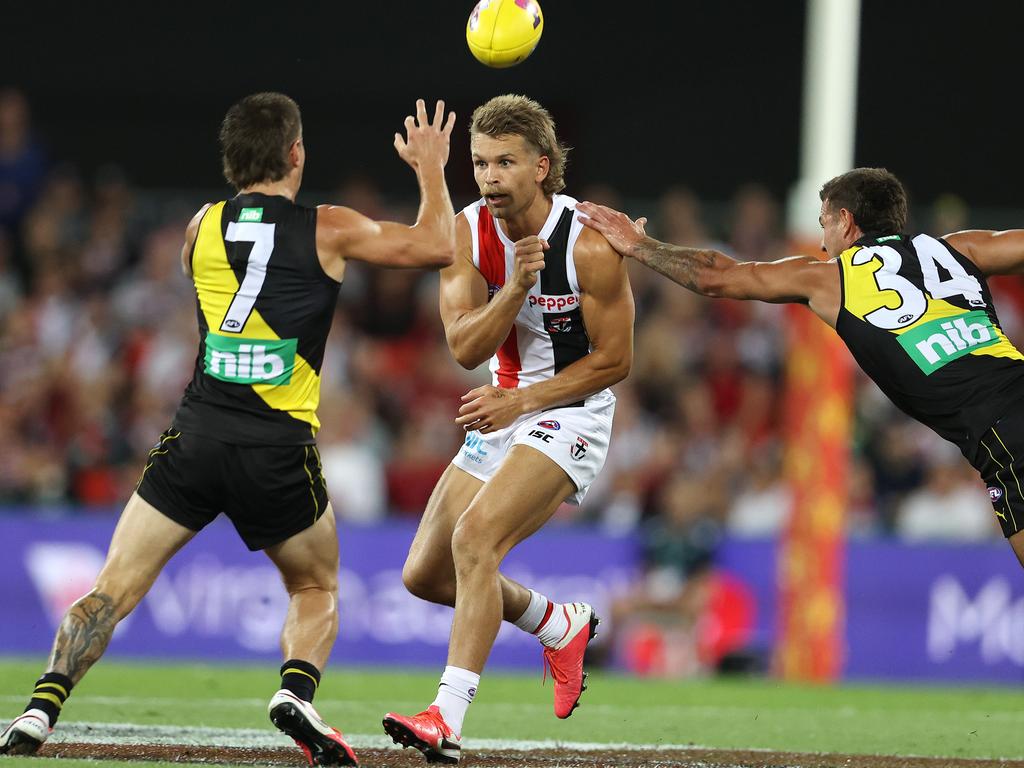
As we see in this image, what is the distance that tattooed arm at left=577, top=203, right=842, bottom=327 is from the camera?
6559mm

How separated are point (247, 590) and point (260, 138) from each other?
253 inches

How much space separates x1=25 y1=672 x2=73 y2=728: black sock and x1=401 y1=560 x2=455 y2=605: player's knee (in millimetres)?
1645

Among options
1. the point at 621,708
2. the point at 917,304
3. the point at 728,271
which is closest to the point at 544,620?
the point at 728,271

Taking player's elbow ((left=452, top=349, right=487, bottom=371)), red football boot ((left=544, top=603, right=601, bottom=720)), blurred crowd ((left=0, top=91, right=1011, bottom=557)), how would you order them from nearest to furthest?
player's elbow ((left=452, top=349, right=487, bottom=371))
red football boot ((left=544, top=603, right=601, bottom=720))
blurred crowd ((left=0, top=91, right=1011, bottom=557))

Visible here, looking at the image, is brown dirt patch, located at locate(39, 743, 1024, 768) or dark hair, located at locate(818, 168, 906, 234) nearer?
brown dirt patch, located at locate(39, 743, 1024, 768)

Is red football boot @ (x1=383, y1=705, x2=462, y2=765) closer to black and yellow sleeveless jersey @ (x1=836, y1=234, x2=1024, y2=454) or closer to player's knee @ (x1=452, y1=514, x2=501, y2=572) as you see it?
player's knee @ (x1=452, y1=514, x2=501, y2=572)

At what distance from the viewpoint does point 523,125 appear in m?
6.66

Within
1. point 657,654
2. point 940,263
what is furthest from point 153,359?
point 940,263

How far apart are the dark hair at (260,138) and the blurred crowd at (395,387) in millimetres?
6536

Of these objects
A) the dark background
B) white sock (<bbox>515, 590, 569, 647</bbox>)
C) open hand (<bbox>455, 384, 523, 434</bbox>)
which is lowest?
white sock (<bbox>515, 590, 569, 647</bbox>)

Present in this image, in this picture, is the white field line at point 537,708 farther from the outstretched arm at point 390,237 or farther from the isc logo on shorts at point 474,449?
the outstretched arm at point 390,237

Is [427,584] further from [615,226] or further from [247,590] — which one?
[247,590]

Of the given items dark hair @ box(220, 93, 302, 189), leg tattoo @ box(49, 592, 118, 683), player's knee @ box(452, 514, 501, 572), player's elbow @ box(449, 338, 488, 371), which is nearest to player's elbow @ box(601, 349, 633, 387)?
player's elbow @ box(449, 338, 488, 371)

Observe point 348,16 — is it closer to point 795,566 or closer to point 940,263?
point 795,566
